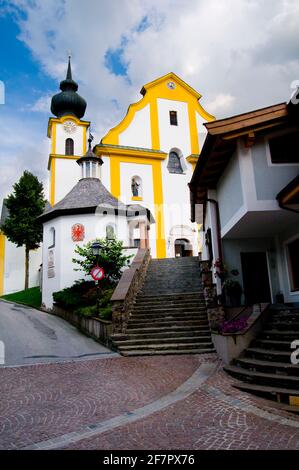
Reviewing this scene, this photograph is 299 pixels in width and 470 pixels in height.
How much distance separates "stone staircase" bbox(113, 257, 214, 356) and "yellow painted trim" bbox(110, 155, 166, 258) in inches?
366

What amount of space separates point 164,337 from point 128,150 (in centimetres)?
1917

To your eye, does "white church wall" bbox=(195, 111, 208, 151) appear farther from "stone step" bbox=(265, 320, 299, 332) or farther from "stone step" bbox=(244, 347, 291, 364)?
"stone step" bbox=(244, 347, 291, 364)

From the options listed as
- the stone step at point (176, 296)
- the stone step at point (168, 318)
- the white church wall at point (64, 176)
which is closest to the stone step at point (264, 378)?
the stone step at point (168, 318)

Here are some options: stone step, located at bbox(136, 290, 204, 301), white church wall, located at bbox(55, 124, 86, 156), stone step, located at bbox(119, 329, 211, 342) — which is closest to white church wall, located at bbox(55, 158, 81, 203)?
white church wall, located at bbox(55, 124, 86, 156)

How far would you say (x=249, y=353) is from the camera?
8.36 metres

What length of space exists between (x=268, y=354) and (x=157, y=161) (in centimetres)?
2293

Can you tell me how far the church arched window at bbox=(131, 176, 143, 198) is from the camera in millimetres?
28219

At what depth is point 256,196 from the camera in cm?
980

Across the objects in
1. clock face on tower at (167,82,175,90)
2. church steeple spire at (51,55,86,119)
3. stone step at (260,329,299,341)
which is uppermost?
church steeple spire at (51,55,86,119)

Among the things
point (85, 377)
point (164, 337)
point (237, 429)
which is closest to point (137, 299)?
point (164, 337)

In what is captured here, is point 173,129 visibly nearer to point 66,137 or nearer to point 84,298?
point 66,137

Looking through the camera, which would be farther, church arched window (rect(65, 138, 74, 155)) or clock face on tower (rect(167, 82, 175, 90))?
church arched window (rect(65, 138, 74, 155))

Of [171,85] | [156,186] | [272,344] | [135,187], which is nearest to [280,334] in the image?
[272,344]

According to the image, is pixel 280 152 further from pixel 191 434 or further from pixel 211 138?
pixel 191 434
